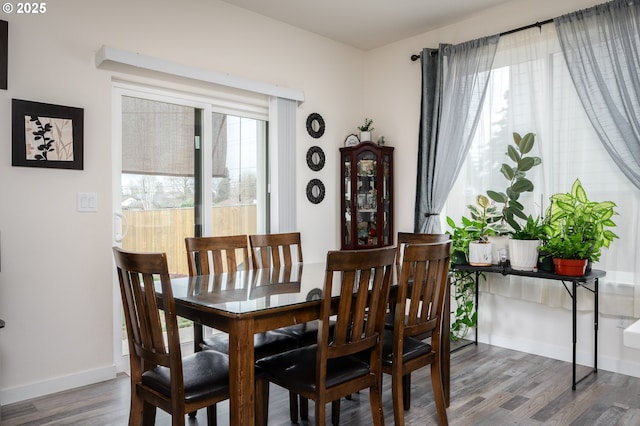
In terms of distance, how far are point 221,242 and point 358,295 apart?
1.14 meters

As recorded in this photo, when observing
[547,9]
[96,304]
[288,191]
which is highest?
[547,9]

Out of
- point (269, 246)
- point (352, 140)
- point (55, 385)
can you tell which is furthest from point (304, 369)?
point (352, 140)

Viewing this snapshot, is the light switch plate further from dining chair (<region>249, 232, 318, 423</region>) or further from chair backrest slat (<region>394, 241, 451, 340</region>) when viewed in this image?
chair backrest slat (<region>394, 241, 451, 340</region>)

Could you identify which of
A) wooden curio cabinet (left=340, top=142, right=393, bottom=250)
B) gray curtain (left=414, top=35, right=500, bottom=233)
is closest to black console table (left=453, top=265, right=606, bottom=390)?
gray curtain (left=414, top=35, right=500, bottom=233)

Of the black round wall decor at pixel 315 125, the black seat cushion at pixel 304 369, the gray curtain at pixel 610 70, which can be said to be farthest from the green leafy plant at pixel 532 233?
the black round wall decor at pixel 315 125

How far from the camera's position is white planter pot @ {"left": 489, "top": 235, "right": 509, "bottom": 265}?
3418 mm

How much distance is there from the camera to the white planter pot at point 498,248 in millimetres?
3418

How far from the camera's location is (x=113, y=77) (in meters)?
3.10

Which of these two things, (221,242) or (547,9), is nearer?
(221,242)

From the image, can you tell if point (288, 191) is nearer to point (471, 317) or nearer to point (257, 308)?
point (471, 317)

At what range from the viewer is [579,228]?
2.96 metres

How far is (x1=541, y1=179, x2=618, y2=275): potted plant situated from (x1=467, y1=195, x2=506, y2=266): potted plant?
39cm

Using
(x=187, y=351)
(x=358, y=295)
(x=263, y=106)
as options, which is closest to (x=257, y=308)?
(x=358, y=295)

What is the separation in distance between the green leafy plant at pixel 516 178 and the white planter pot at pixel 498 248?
12cm
